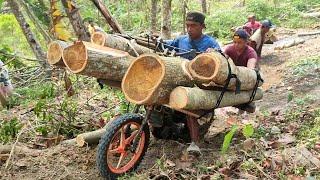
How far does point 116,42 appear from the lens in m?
5.66

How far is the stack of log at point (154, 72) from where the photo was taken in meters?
4.66

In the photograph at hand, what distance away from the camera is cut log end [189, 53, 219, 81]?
473cm

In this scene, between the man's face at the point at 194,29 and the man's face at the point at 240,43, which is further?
the man's face at the point at 240,43

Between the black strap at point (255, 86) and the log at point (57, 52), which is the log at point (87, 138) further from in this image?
the black strap at point (255, 86)

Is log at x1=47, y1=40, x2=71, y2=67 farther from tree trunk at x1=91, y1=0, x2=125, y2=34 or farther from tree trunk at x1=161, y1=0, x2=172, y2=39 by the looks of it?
tree trunk at x1=161, y1=0, x2=172, y2=39

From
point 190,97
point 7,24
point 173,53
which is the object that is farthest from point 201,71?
point 7,24

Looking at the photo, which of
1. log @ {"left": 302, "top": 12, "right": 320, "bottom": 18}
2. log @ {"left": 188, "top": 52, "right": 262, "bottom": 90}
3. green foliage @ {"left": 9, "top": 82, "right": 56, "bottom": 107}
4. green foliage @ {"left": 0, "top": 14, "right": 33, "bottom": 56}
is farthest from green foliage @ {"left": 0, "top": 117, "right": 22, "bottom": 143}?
log @ {"left": 302, "top": 12, "right": 320, "bottom": 18}

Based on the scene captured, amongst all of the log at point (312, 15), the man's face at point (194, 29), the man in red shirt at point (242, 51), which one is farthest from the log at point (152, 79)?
the log at point (312, 15)

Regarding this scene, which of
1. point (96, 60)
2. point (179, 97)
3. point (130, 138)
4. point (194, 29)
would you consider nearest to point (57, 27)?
point (194, 29)

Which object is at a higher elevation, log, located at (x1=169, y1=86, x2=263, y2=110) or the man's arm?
log, located at (x1=169, y1=86, x2=263, y2=110)

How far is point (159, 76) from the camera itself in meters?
4.63

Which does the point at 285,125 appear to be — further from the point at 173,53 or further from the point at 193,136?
the point at 173,53

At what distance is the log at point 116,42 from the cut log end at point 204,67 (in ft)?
3.99

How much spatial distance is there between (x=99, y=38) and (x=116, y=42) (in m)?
0.23
